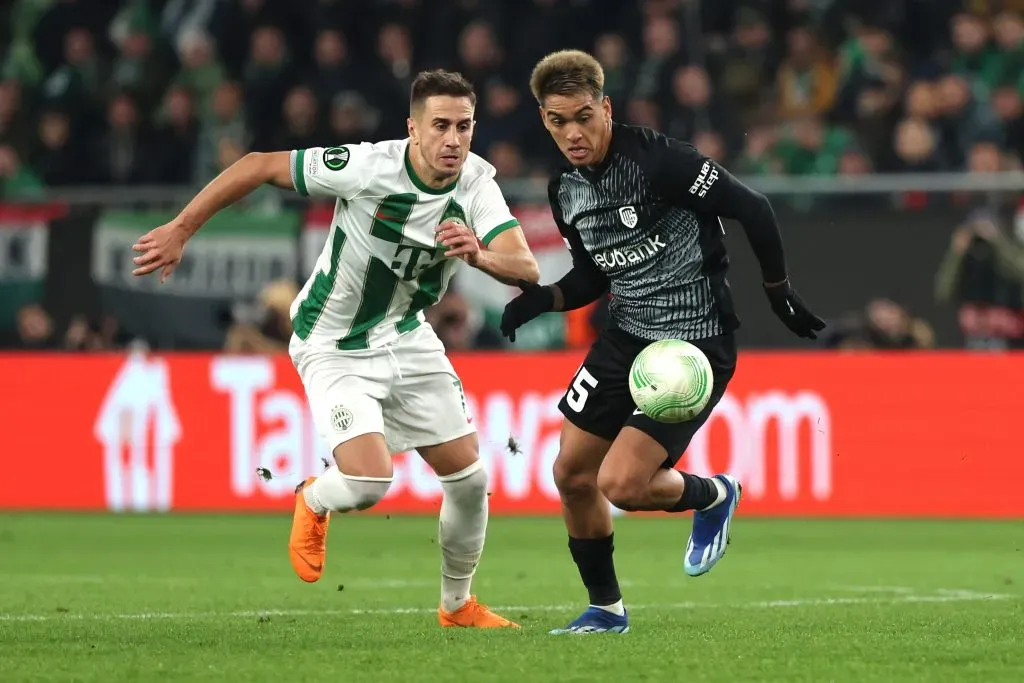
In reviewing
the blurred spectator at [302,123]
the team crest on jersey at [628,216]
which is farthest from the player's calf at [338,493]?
the blurred spectator at [302,123]

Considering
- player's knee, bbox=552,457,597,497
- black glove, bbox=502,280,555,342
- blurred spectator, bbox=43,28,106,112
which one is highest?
blurred spectator, bbox=43,28,106,112

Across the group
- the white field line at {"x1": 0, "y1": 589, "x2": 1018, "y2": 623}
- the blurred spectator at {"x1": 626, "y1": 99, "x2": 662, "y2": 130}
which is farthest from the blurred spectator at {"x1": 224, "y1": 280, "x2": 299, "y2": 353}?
the white field line at {"x1": 0, "y1": 589, "x2": 1018, "y2": 623}

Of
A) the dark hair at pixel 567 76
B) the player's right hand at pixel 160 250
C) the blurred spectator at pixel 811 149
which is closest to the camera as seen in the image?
the player's right hand at pixel 160 250

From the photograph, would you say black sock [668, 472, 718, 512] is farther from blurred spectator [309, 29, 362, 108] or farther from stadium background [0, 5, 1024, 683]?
blurred spectator [309, 29, 362, 108]

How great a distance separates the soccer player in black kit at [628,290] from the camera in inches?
280

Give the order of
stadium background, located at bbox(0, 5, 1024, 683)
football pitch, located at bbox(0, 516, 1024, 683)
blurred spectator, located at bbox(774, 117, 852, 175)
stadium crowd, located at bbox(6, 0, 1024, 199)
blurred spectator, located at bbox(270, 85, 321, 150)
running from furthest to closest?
blurred spectator, located at bbox(270, 85, 321, 150), stadium crowd, located at bbox(6, 0, 1024, 199), blurred spectator, located at bbox(774, 117, 852, 175), stadium background, located at bbox(0, 5, 1024, 683), football pitch, located at bbox(0, 516, 1024, 683)

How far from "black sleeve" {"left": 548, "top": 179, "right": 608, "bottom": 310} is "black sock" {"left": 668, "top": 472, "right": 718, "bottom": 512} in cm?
85

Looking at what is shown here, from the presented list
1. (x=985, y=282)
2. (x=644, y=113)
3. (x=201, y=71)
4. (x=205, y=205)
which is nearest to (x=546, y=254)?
(x=644, y=113)

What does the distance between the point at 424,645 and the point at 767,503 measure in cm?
753

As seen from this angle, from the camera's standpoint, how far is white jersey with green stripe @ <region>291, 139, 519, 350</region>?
731cm

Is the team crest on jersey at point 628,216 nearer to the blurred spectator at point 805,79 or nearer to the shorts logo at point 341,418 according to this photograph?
the shorts logo at point 341,418

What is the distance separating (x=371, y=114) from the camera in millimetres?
16609

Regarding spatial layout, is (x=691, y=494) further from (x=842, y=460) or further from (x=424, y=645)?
(x=842, y=460)

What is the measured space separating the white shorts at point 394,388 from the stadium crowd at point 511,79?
830cm
